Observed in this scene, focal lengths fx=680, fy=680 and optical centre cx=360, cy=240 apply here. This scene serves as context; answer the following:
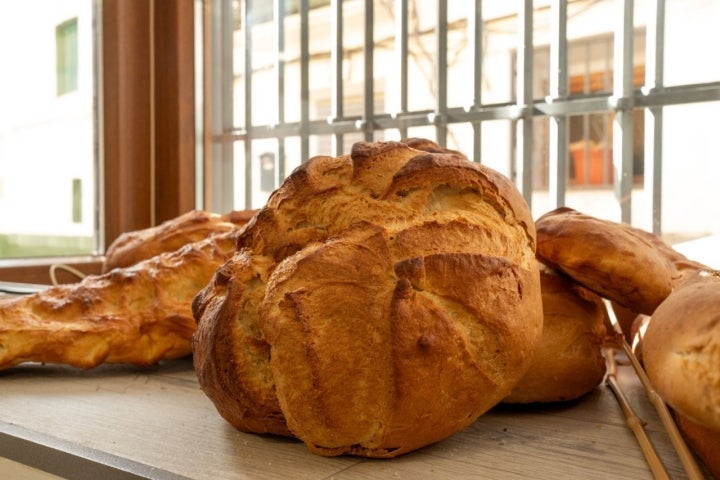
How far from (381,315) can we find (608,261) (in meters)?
0.43

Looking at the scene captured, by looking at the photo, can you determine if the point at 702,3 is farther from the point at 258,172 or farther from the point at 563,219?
the point at 258,172

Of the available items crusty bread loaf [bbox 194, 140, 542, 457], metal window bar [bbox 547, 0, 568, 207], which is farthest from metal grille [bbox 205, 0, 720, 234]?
crusty bread loaf [bbox 194, 140, 542, 457]

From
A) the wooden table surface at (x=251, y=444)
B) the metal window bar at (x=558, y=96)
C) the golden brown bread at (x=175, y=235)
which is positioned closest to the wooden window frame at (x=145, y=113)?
the golden brown bread at (x=175, y=235)

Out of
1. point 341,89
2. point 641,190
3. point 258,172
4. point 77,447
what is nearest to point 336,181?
point 77,447

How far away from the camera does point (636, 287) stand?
107 cm

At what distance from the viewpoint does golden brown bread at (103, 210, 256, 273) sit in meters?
1.74

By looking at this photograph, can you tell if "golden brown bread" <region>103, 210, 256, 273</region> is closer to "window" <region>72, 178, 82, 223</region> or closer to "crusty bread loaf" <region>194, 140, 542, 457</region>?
"crusty bread loaf" <region>194, 140, 542, 457</region>

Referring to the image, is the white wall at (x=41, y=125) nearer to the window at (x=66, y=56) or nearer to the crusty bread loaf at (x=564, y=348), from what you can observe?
the window at (x=66, y=56)

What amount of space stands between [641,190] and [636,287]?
→ 1.26 m

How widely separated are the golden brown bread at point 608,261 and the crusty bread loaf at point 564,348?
0.15 feet

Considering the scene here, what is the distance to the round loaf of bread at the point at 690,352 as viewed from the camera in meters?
0.63

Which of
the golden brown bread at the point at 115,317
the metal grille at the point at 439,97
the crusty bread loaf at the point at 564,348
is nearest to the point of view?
the crusty bread loaf at the point at 564,348

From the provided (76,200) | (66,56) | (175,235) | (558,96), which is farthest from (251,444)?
(66,56)

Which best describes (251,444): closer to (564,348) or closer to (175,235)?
(564,348)
